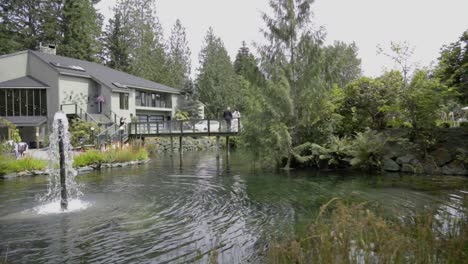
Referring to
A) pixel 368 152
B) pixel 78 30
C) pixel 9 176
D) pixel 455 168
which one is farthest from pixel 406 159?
pixel 78 30

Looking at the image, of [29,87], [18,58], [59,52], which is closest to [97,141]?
[29,87]

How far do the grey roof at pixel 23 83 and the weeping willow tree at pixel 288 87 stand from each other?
2011cm

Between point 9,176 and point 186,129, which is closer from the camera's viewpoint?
point 9,176

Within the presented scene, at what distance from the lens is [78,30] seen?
5044cm

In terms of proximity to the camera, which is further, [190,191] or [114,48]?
[114,48]

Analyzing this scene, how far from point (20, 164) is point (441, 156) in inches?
735

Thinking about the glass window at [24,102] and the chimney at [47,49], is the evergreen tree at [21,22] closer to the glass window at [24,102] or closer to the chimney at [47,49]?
the chimney at [47,49]

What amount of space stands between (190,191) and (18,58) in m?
26.8

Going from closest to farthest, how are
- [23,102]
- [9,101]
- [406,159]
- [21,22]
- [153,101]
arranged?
[406,159], [9,101], [23,102], [153,101], [21,22]

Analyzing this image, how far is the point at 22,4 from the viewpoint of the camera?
49031mm

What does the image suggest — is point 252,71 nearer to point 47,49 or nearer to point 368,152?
point 368,152

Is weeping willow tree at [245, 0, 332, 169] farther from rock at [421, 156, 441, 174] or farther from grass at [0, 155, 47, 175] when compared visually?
grass at [0, 155, 47, 175]

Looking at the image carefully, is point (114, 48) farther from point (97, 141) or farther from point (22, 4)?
point (97, 141)

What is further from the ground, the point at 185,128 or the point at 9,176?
the point at 185,128
